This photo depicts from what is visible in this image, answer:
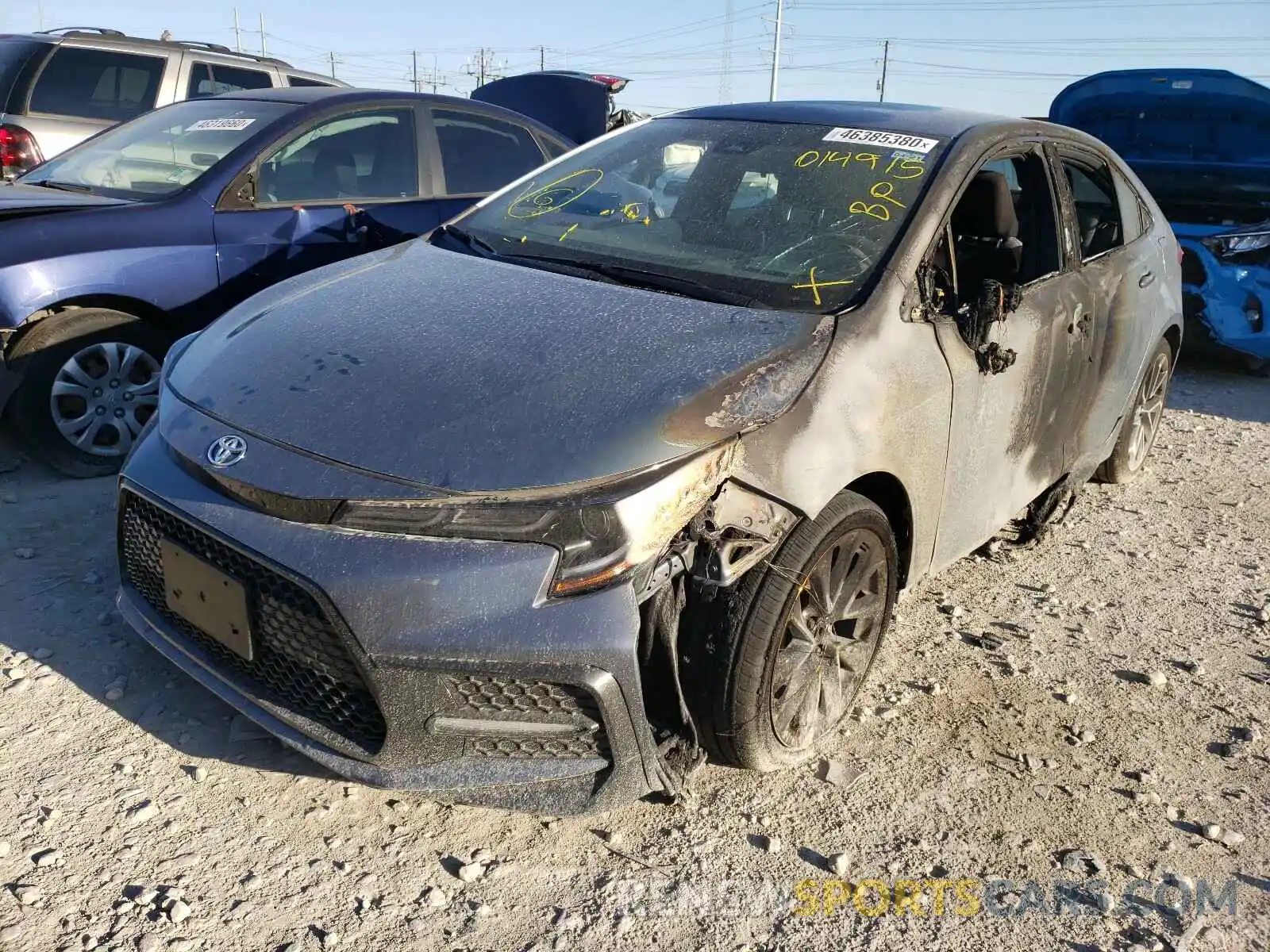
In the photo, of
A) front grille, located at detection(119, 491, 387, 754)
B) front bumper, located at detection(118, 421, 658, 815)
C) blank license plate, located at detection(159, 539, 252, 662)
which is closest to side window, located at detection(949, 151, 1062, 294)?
front bumper, located at detection(118, 421, 658, 815)

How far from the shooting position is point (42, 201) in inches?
171

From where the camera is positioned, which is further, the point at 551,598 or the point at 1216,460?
the point at 1216,460

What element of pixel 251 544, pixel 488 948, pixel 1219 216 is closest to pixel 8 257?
pixel 251 544

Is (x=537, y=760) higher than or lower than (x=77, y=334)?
lower

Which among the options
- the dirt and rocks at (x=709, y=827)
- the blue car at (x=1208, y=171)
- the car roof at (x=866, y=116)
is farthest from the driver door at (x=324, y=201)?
the blue car at (x=1208, y=171)

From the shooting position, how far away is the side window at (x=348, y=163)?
191 inches

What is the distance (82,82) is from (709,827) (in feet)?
23.9

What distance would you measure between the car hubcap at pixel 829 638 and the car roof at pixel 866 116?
1.47 m

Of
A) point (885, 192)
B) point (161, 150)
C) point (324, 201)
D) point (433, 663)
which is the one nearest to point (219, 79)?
point (161, 150)

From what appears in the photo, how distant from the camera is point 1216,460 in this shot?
221 inches

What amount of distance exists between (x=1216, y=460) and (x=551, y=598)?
4.77 m

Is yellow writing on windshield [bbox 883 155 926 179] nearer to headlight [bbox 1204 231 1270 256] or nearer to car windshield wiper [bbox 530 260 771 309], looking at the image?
car windshield wiper [bbox 530 260 771 309]

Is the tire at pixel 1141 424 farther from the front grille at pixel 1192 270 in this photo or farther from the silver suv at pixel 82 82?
the silver suv at pixel 82 82

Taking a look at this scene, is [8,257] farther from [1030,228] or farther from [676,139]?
[1030,228]
